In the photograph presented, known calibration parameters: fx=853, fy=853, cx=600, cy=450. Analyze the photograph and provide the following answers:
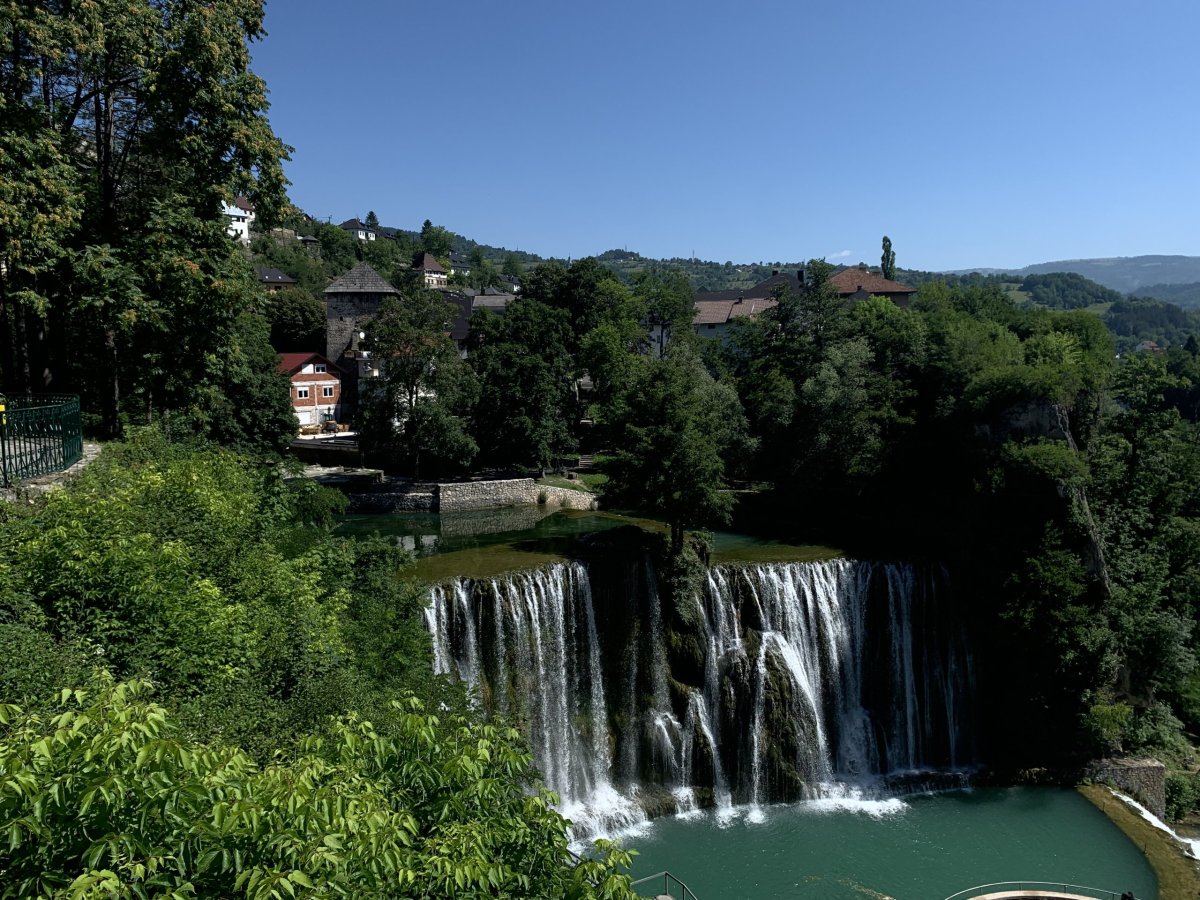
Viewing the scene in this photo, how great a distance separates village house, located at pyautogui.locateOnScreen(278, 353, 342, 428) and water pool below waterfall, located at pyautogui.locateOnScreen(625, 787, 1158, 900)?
46832mm

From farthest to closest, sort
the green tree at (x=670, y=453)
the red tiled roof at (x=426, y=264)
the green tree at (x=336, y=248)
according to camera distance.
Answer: the red tiled roof at (x=426, y=264), the green tree at (x=336, y=248), the green tree at (x=670, y=453)

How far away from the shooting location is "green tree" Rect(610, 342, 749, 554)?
90.4 feet

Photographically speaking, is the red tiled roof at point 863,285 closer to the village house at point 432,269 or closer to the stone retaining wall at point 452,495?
the stone retaining wall at point 452,495

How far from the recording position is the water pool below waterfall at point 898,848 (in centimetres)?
2064

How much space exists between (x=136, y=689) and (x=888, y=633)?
2607cm

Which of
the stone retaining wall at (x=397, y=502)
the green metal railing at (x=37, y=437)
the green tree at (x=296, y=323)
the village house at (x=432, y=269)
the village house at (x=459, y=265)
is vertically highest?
the village house at (x=459, y=265)

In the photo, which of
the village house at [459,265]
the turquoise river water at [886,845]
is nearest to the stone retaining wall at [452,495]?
the turquoise river water at [886,845]

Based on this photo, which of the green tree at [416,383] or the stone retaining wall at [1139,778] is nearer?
the stone retaining wall at [1139,778]

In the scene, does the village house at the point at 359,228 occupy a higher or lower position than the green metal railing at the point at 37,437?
higher

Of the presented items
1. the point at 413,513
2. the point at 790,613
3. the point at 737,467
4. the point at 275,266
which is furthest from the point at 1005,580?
the point at 275,266

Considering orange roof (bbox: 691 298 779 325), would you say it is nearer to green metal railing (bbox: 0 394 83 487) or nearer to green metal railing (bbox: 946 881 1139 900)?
green metal railing (bbox: 946 881 1139 900)

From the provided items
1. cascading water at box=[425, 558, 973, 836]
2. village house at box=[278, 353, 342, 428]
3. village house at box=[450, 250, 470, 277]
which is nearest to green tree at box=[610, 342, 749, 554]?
cascading water at box=[425, 558, 973, 836]

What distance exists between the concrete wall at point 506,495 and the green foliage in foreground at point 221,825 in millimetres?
33953

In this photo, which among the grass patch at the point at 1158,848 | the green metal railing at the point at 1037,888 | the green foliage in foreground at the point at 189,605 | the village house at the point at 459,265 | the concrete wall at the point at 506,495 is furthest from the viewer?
the village house at the point at 459,265
